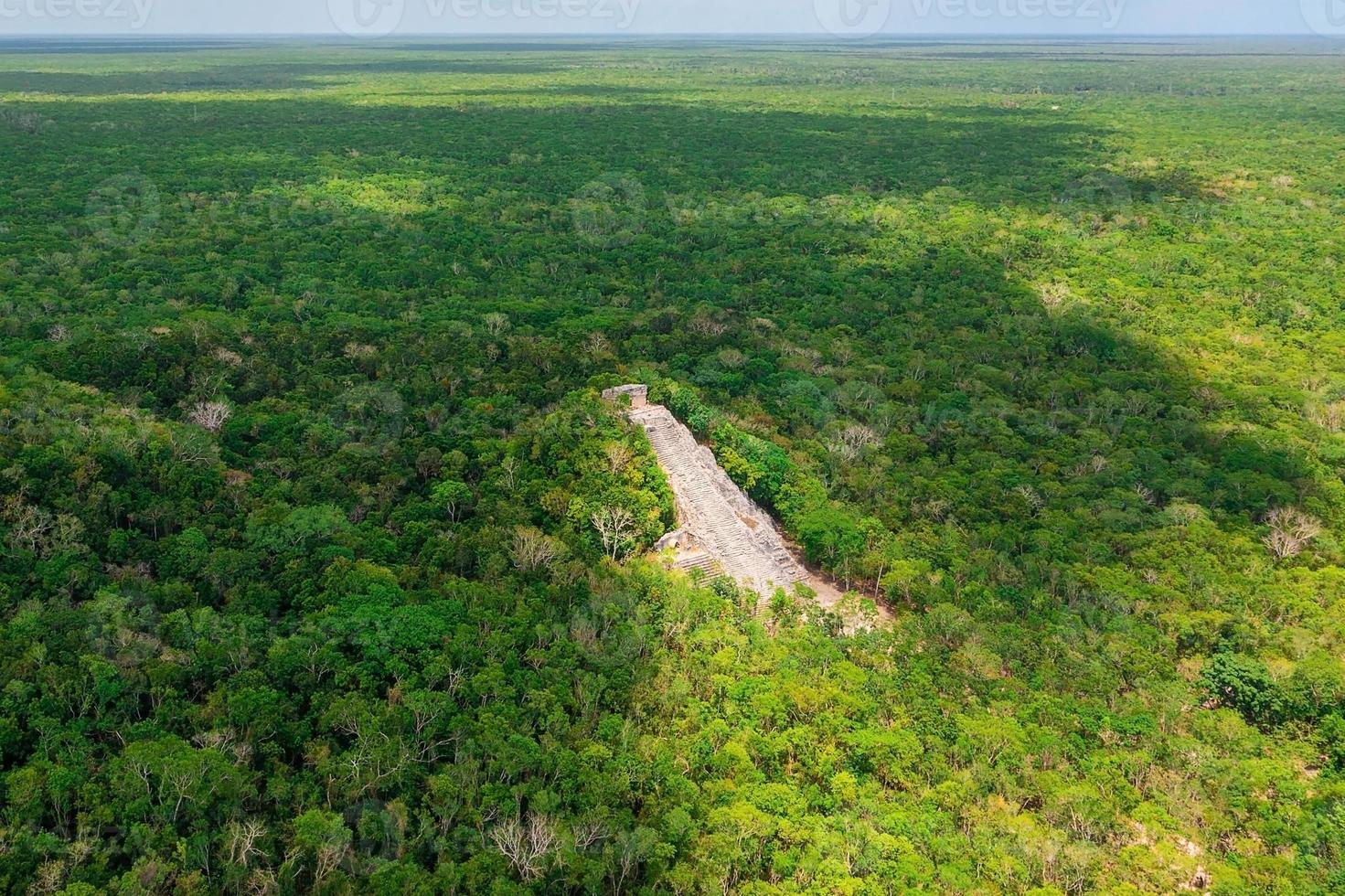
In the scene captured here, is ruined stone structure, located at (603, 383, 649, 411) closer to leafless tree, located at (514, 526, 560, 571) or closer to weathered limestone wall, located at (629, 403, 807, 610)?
weathered limestone wall, located at (629, 403, 807, 610)

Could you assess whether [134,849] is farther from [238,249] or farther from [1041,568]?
[238,249]

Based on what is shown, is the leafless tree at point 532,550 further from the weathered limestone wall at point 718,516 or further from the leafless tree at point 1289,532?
the leafless tree at point 1289,532

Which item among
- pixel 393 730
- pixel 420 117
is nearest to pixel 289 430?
pixel 393 730
